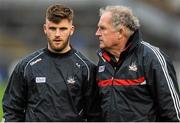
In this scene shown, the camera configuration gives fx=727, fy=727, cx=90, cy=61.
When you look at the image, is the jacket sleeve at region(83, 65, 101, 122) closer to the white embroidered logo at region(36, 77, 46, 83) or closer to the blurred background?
the white embroidered logo at region(36, 77, 46, 83)

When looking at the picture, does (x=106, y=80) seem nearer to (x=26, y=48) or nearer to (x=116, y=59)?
(x=116, y=59)

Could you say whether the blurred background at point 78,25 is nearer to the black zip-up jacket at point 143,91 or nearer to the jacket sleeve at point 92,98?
the jacket sleeve at point 92,98

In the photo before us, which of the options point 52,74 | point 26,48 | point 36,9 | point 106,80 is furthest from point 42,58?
point 36,9

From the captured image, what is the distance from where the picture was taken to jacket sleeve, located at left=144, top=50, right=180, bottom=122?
6.77m

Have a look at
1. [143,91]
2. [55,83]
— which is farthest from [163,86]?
[55,83]

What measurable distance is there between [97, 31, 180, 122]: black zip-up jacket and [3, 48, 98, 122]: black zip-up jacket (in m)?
0.25

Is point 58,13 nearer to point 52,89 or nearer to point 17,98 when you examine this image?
point 52,89

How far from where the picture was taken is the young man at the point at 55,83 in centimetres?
698

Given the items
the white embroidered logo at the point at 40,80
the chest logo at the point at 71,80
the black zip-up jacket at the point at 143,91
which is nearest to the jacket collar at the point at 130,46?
the black zip-up jacket at the point at 143,91

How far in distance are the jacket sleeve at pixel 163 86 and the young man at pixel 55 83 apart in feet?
2.06

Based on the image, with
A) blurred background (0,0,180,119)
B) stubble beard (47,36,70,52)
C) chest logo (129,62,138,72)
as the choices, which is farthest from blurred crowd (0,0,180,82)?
chest logo (129,62,138,72)

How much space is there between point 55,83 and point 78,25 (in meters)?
23.7

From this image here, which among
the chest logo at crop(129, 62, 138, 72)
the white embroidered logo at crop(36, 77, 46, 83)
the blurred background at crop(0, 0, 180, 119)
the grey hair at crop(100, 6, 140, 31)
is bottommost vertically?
the blurred background at crop(0, 0, 180, 119)

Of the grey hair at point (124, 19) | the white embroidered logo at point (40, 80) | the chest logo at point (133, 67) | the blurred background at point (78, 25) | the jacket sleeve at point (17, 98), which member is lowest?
the blurred background at point (78, 25)
